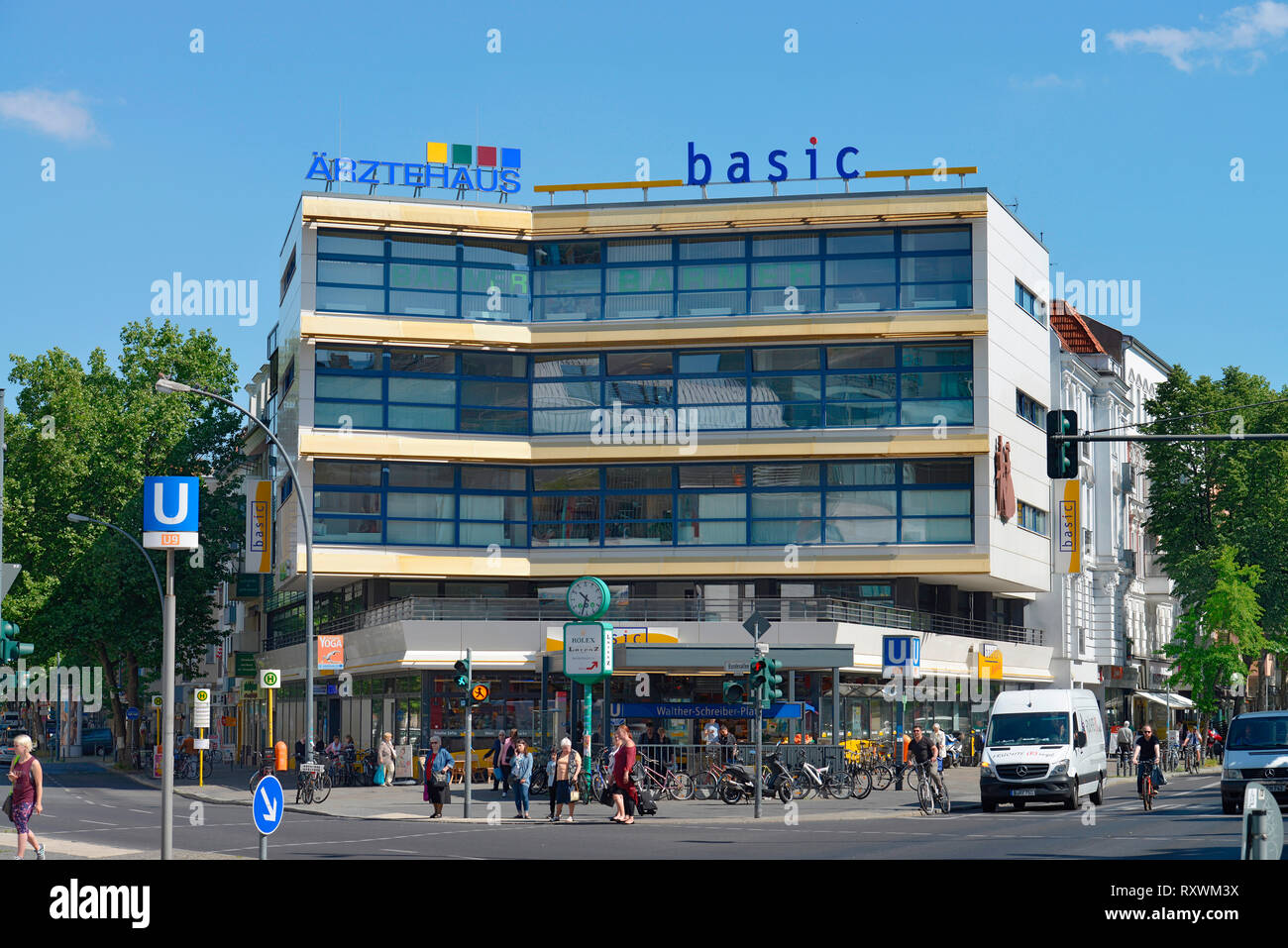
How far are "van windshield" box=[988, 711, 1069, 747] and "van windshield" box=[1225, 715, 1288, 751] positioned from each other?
2.97 meters

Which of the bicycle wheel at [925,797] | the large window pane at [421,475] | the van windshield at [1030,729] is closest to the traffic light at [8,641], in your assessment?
the bicycle wheel at [925,797]

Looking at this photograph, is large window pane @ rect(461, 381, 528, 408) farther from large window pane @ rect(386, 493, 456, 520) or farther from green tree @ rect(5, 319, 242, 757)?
green tree @ rect(5, 319, 242, 757)

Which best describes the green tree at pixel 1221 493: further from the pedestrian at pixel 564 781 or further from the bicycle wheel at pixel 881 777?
the pedestrian at pixel 564 781

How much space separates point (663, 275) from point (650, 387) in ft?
11.3

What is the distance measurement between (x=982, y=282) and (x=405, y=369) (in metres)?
17.6

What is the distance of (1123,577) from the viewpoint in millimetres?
76438

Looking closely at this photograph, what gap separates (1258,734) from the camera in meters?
29.3

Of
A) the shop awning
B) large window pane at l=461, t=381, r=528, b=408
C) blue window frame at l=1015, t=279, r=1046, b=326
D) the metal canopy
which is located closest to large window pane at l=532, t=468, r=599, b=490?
large window pane at l=461, t=381, r=528, b=408

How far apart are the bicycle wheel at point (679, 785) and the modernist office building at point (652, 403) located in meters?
12.6

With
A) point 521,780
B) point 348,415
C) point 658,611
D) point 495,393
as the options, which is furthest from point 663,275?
point 521,780

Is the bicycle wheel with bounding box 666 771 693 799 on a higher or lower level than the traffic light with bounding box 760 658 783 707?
lower

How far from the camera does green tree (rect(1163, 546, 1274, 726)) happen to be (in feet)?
203
